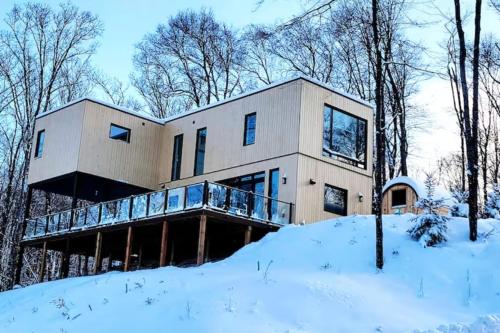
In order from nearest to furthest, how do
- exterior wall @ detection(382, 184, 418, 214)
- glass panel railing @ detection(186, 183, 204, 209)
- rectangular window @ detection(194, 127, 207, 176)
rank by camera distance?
1. glass panel railing @ detection(186, 183, 204, 209)
2. exterior wall @ detection(382, 184, 418, 214)
3. rectangular window @ detection(194, 127, 207, 176)

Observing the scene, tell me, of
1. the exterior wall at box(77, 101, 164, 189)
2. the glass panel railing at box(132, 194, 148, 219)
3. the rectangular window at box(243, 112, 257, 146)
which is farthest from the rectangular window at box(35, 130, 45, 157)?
the rectangular window at box(243, 112, 257, 146)

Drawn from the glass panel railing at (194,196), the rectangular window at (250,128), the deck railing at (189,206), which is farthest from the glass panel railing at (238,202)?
the rectangular window at (250,128)

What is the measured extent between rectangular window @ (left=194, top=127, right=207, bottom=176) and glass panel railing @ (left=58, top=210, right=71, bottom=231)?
4.41 meters

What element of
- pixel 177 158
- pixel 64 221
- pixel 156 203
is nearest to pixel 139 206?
pixel 156 203

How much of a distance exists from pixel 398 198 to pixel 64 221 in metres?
11.1

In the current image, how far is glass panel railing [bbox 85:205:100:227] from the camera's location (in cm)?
2019

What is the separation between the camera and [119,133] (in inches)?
906

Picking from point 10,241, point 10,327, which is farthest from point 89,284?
point 10,241

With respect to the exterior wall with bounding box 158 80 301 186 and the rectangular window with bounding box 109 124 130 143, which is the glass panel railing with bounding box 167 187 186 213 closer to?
the exterior wall with bounding box 158 80 301 186

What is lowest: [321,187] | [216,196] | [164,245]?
[164,245]

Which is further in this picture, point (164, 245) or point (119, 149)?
point (119, 149)

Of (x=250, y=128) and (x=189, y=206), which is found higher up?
(x=250, y=128)

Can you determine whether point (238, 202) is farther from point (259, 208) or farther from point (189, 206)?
point (189, 206)

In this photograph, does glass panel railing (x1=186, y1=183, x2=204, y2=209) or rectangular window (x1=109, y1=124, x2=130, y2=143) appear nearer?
glass panel railing (x1=186, y1=183, x2=204, y2=209)
